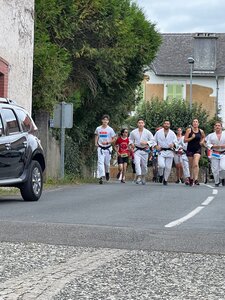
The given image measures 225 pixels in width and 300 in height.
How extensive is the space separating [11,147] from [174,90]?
5257cm

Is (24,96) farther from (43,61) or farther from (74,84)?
(74,84)

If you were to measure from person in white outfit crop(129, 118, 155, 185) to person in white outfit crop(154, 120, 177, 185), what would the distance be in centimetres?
30

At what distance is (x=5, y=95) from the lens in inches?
894

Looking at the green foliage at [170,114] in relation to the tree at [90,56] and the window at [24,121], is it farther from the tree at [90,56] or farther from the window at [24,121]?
the window at [24,121]

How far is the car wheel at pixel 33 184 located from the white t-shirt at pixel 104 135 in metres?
8.82

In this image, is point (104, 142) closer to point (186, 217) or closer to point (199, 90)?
point (186, 217)

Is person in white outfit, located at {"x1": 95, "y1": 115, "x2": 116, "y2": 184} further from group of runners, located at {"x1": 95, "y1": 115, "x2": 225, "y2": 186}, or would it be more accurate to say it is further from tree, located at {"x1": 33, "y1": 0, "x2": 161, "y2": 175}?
tree, located at {"x1": 33, "y1": 0, "x2": 161, "y2": 175}

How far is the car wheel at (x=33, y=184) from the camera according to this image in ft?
53.6

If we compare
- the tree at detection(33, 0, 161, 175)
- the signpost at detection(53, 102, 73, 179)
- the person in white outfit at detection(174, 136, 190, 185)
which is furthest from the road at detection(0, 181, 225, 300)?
the signpost at detection(53, 102, 73, 179)

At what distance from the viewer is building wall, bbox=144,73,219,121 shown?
66312 millimetres

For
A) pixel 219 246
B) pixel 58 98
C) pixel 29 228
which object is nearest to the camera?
pixel 219 246

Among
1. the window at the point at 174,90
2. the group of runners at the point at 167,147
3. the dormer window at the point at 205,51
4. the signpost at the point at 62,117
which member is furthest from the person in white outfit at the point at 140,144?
the window at the point at 174,90

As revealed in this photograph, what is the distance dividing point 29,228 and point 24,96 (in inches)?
515

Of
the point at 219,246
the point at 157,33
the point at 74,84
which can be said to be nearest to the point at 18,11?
the point at 74,84
